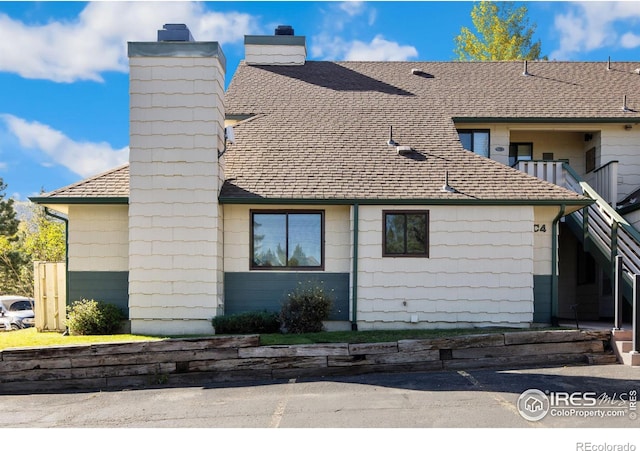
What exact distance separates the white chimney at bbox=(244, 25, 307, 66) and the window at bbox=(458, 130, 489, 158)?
6.42m

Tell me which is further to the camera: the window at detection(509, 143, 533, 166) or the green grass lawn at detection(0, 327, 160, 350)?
the window at detection(509, 143, 533, 166)

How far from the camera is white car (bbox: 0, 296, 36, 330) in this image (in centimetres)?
2731

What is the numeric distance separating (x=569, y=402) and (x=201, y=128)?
859 centimetres

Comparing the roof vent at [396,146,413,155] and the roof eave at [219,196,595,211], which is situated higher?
the roof vent at [396,146,413,155]

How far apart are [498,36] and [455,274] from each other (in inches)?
807

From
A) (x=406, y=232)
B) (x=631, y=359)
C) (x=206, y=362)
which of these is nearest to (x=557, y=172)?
(x=406, y=232)

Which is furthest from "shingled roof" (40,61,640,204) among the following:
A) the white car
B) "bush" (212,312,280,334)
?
the white car

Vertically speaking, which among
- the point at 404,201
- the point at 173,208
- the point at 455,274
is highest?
the point at 404,201

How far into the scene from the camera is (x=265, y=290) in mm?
13031

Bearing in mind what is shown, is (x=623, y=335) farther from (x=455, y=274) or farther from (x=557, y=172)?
(x=557, y=172)

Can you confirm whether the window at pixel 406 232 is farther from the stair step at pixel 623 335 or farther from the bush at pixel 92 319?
the bush at pixel 92 319

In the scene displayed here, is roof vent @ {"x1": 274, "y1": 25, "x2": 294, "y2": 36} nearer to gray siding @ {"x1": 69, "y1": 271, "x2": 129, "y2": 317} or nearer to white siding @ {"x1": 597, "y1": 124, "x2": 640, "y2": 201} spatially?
white siding @ {"x1": 597, "y1": 124, "x2": 640, "y2": 201}

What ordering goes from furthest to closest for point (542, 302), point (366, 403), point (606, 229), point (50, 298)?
point (50, 298) < point (606, 229) < point (542, 302) < point (366, 403)

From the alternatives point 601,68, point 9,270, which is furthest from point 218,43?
point 9,270
